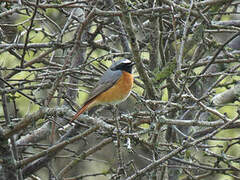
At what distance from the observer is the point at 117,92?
5402 millimetres

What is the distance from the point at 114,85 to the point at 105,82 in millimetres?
250

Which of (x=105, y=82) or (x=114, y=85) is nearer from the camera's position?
(x=105, y=82)

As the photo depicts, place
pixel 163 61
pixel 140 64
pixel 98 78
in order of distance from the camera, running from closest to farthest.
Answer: pixel 140 64, pixel 163 61, pixel 98 78

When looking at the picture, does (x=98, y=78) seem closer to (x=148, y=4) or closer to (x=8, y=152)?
(x=148, y=4)

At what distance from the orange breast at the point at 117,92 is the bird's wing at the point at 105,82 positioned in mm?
59

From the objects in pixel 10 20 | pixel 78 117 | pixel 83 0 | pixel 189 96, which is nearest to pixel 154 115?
pixel 189 96

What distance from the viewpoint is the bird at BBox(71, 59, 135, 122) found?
5.29 metres

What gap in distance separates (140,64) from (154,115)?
→ 54cm

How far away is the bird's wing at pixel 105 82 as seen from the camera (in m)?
5.27

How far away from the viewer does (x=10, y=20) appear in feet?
23.7

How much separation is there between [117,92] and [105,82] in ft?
0.73

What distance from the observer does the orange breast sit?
532cm

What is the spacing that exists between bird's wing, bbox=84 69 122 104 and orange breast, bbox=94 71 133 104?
0.19 ft

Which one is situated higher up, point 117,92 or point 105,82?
point 105,82
